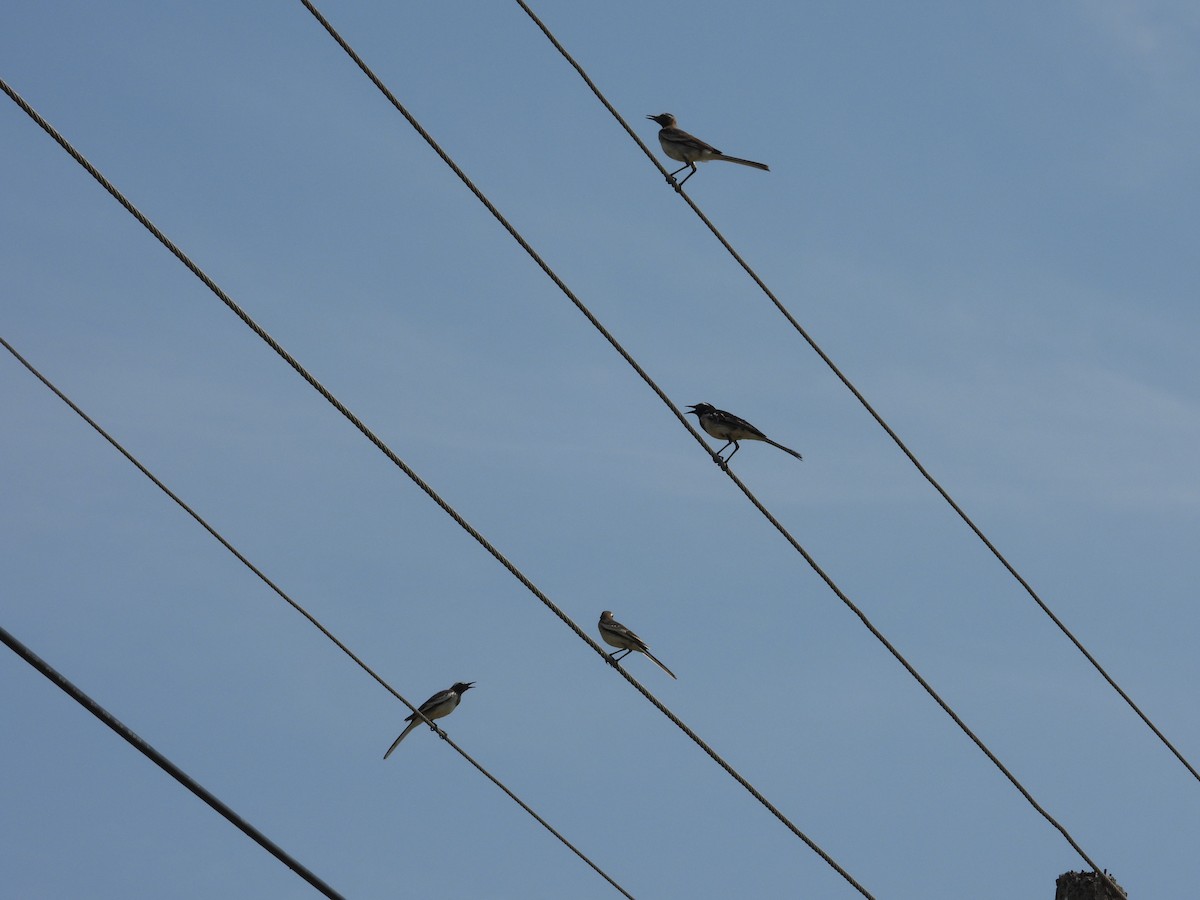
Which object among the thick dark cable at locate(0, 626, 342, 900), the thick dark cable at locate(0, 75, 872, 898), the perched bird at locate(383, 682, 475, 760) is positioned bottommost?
the thick dark cable at locate(0, 626, 342, 900)

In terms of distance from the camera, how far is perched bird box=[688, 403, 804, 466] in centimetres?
1781

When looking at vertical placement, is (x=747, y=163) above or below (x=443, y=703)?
above

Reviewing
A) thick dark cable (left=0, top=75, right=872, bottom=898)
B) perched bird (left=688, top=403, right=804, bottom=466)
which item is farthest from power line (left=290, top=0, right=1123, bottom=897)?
perched bird (left=688, top=403, right=804, bottom=466)

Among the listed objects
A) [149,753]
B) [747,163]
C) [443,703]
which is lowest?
[149,753]

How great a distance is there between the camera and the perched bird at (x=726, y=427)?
17812 millimetres

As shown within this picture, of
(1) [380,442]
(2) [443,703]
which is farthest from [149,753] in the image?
(2) [443,703]

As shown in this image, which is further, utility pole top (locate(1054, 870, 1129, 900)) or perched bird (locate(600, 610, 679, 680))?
perched bird (locate(600, 610, 679, 680))

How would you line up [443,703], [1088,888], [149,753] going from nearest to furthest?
[149,753] < [1088,888] < [443,703]

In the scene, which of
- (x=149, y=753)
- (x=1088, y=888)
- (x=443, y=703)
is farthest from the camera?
(x=443, y=703)

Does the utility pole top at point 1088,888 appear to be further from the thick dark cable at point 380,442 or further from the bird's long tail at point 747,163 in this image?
the bird's long tail at point 747,163

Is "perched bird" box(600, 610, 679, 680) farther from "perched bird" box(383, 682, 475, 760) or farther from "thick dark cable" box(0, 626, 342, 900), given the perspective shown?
"thick dark cable" box(0, 626, 342, 900)

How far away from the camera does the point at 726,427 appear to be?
1806 centimetres

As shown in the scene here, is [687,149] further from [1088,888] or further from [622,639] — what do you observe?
[1088,888]

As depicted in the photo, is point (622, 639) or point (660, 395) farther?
point (622, 639)
